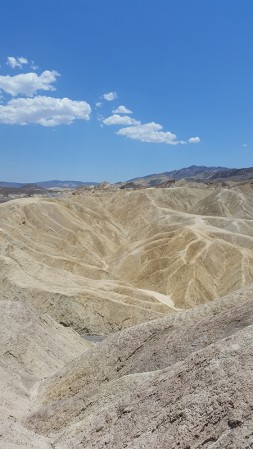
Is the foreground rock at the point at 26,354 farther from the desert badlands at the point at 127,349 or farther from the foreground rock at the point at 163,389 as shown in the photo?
the foreground rock at the point at 163,389

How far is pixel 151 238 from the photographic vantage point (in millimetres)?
88250

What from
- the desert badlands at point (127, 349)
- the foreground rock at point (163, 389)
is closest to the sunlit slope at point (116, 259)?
the desert badlands at point (127, 349)

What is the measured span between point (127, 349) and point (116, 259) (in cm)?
6007

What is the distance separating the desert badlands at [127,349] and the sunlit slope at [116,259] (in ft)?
0.67

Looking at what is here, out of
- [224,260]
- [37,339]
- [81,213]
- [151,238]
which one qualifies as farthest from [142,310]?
[81,213]

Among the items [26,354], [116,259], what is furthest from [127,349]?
[116,259]

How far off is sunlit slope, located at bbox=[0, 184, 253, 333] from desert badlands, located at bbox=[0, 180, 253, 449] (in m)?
0.21

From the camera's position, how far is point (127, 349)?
2495cm

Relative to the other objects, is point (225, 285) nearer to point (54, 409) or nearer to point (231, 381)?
point (54, 409)

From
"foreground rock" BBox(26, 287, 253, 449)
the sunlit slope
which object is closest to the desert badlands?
"foreground rock" BBox(26, 287, 253, 449)

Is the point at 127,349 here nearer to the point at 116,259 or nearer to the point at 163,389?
the point at 163,389

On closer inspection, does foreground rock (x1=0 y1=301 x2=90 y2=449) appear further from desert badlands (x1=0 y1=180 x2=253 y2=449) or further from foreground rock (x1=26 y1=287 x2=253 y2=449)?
foreground rock (x1=26 y1=287 x2=253 y2=449)

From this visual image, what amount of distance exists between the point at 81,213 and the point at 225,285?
4217cm

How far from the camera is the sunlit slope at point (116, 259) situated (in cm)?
4844
